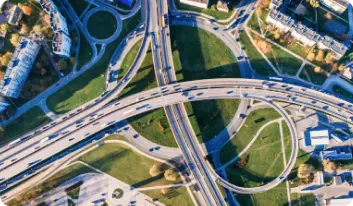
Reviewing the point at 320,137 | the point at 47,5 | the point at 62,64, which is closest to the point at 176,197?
the point at 320,137

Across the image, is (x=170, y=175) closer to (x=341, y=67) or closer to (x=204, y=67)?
(x=204, y=67)

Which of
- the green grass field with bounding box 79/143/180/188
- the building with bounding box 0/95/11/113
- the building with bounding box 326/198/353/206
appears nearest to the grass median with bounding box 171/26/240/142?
the green grass field with bounding box 79/143/180/188

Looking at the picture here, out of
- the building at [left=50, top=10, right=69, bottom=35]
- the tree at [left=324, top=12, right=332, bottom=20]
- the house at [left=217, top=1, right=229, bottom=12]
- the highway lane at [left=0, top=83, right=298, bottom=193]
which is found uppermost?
the building at [left=50, top=10, right=69, bottom=35]

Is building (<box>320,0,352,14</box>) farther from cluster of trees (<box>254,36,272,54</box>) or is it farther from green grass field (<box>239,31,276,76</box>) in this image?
green grass field (<box>239,31,276,76</box>)

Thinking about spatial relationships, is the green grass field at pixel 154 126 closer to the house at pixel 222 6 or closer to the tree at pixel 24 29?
the house at pixel 222 6

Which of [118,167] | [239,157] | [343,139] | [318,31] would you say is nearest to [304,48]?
Result: [318,31]

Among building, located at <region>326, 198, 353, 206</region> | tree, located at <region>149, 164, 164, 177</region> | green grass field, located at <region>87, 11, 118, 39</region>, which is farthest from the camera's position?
green grass field, located at <region>87, 11, 118, 39</region>
